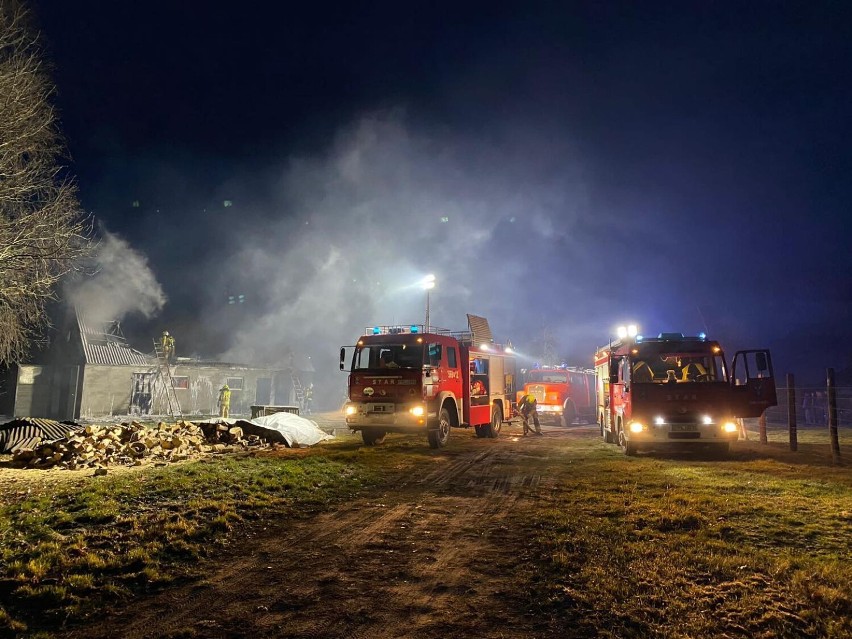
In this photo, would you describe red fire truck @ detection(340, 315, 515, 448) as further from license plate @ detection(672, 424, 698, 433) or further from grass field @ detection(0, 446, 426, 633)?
license plate @ detection(672, 424, 698, 433)

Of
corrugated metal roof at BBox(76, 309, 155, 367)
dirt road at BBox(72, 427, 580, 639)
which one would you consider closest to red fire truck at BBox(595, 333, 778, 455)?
dirt road at BBox(72, 427, 580, 639)

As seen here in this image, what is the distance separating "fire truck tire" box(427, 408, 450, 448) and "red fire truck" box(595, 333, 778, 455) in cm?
477

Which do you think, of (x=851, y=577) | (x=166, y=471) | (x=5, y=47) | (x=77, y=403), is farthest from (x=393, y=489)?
(x=77, y=403)

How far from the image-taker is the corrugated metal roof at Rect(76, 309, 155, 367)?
25.7 m

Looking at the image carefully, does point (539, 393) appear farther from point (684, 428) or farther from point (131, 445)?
point (131, 445)

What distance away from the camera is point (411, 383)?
12586mm

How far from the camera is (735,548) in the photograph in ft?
16.6

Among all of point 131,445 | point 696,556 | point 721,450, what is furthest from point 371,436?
point 696,556

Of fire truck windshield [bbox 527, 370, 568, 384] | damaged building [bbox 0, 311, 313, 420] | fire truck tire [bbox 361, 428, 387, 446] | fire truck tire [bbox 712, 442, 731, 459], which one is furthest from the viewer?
damaged building [bbox 0, 311, 313, 420]

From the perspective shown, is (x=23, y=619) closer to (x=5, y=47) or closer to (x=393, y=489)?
(x=393, y=489)

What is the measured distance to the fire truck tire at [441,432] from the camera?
42.7 feet

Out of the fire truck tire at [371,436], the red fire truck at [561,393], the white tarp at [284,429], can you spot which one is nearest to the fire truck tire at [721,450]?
the fire truck tire at [371,436]

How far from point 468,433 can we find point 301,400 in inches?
828

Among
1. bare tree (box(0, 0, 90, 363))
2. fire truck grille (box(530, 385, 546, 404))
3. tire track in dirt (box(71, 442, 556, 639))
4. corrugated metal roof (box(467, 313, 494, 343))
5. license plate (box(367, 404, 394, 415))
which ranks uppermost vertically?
bare tree (box(0, 0, 90, 363))
